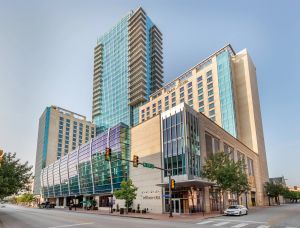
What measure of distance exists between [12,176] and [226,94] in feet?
237

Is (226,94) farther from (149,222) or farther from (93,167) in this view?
(149,222)

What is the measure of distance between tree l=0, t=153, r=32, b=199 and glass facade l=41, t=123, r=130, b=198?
2204 centimetres

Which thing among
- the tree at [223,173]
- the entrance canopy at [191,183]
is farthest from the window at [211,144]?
the entrance canopy at [191,183]

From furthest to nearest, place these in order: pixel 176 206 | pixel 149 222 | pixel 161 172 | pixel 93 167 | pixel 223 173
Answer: pixel 93 167
pixel 161 172
pixel 176 206
pixel 223 173
pixel 149 222

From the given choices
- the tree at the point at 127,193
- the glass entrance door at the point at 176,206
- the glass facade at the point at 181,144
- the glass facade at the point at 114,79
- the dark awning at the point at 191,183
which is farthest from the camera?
the glass facade at the point at 114,79

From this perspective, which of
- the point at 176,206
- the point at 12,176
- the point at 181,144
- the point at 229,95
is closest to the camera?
the point at 12,176

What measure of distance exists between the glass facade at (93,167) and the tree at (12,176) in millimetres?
22045

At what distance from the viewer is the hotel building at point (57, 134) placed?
143750 mm

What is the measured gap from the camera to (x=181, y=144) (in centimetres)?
4194

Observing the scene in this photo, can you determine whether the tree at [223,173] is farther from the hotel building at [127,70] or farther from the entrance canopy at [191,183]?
the hotel building at [127,70]

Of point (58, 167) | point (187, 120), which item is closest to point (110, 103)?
point (58, 167)

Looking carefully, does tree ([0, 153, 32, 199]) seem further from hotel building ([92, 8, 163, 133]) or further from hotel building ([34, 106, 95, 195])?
hotel building ([34, 106, 95, 195])

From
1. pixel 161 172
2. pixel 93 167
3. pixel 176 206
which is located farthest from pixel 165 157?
pixel 93 167

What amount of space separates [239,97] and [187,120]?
5729cm
